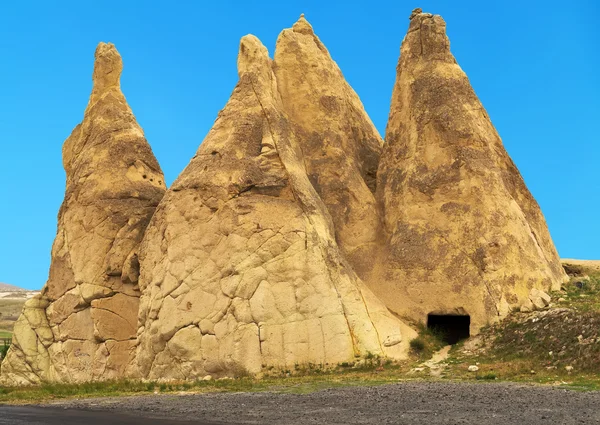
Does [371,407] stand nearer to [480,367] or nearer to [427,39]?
[480,367]

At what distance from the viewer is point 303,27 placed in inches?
1268

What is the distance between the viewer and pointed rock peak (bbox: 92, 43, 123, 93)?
32.4 meters

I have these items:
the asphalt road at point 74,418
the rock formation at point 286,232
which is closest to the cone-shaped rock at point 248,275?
the rock formation at point 286,232

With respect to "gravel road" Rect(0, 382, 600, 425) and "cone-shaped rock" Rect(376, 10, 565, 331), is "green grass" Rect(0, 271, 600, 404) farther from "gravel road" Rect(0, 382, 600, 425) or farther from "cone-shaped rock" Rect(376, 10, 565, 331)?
"gravel road" Rect(0, 382, 600, 425)

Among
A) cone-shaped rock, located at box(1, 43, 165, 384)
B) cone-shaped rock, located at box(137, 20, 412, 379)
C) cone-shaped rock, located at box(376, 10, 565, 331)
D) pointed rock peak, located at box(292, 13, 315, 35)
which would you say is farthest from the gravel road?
pointed rock peak, located at box(292, 13, 315, 35)

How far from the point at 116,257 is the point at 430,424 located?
56.9 ft

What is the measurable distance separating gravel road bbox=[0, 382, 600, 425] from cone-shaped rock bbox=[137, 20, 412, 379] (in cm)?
437

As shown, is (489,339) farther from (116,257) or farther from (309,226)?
(116,257)

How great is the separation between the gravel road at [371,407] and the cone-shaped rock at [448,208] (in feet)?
21.2

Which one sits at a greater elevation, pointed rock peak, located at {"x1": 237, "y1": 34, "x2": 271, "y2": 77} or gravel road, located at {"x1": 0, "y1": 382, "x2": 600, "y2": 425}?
pointed rock peak, located at {"x1": 237, "y1": 34, "x2": 271, "y2": 77}

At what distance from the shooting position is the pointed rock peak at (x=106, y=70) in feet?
106

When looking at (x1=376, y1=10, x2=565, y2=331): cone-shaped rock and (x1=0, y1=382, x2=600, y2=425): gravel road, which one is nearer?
(x1=0, y1=382, x2=600, y2=425): gravel road

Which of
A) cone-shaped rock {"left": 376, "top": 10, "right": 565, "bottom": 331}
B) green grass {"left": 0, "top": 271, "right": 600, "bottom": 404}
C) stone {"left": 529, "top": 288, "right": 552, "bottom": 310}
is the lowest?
green grass {"left": 0, "top": 271, "right": 600, "bottom": 404}

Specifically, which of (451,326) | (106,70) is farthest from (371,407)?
(106,70)
